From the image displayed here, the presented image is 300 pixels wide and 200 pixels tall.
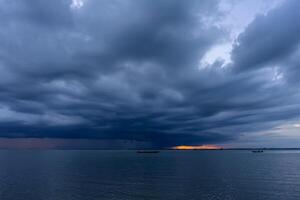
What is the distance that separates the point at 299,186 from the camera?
235 feet

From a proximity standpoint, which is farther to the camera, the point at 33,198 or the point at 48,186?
the point at 48,186

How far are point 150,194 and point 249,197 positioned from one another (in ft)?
75.3

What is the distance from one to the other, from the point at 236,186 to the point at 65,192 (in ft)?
153

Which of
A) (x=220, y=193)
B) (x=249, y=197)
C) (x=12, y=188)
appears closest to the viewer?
(x=249, y=197)

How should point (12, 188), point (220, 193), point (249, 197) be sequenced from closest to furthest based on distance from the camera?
1. point (249, 197)
2. point (220, 193)
3. point (12, 188)

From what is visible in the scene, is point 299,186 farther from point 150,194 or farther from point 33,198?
point 33,198

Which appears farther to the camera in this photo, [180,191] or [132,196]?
[180,191]

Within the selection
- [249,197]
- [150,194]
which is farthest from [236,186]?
[150,194]

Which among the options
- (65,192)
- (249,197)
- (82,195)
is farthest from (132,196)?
(249,197)

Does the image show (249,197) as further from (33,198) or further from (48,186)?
(48,186)

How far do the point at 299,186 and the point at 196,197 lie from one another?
3463cm

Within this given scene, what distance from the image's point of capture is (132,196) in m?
58.9

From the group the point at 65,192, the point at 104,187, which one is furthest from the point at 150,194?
the point at 65,192

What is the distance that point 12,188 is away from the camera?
69.0m
